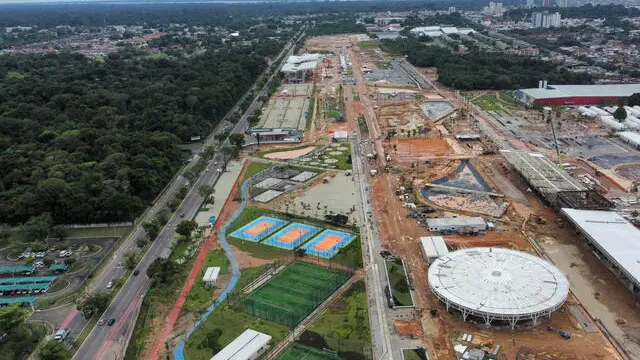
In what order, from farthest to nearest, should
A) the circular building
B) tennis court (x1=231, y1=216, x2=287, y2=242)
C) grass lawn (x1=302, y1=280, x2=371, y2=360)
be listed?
tennis court (x1=231, y1=216, x2=287, y2=242) → the circular building → grass lawn (x1=302, y1=280, x2=371, y2=360)

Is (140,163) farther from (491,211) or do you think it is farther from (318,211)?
(491,211)

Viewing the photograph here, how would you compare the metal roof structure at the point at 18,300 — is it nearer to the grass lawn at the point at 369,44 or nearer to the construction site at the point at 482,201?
the construction site at the point at 482,201

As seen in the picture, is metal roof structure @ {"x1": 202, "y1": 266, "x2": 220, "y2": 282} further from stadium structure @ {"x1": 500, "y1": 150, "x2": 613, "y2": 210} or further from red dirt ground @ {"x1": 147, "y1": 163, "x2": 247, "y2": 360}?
stadium structure @ {"x1": 500, "y1": 150, "x2": 613, "y2": 210}

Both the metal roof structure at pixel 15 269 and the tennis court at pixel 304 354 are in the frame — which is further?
the metal roof structure at pixel 15 269

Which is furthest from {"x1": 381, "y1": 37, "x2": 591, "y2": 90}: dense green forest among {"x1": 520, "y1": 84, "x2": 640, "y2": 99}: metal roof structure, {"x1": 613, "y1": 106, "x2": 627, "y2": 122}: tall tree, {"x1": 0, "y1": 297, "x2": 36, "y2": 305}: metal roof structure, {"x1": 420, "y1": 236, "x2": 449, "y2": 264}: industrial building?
{"x1": 0, "y1": 297, "x2": 36, "y2": 305}: metal roof structure

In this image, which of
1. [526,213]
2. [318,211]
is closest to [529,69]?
[526,213]

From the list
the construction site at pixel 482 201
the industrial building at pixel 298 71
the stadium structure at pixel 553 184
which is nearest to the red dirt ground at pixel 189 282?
the construction site at pixel 482 201
